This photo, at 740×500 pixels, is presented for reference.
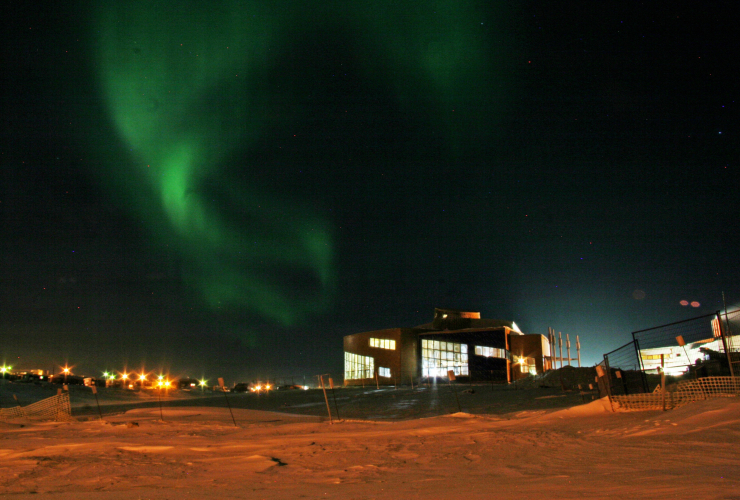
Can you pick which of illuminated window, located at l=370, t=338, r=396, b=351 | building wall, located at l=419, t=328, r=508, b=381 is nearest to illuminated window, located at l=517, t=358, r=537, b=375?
building wall, located at l=419, t=328, r=508, b=381

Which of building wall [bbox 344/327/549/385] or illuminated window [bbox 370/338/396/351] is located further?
illuminated window [bbox 370/338/396/351]

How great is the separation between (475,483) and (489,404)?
62.3 feet

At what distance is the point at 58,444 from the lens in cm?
978

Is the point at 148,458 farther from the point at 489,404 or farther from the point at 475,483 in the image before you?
the point at 489,404

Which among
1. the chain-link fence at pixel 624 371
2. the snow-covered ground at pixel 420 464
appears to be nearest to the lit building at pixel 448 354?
the chain-link fence at pixel 624 371

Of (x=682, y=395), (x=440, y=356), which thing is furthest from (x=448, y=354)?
(x=682, y=395)

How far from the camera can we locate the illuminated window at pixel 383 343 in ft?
202

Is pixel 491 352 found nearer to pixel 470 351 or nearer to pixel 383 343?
pixel 470 351

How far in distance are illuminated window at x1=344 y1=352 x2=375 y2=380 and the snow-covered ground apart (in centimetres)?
5401

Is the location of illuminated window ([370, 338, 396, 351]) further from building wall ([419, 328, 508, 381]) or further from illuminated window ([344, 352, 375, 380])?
building wall ([419, 328, 508, 381])

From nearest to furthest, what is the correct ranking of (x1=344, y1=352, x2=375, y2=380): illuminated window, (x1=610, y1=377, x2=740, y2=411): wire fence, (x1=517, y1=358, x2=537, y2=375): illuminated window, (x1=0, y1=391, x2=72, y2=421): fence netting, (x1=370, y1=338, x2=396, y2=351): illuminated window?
(x1=610, y1=377, x2=740, y2=411): wire fence → (x1=0, y1=391, x2=72, y2=421): fence netting → (x1=517, y1=358, x2=537, y2=375): illuminated window → (x1=370, y1=338, x2=396, y2=351): illuminated window → (x1=344, y1=352, x2=375, y2=380): illuminated window

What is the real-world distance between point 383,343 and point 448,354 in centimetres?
834

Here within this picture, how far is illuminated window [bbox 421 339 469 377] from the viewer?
198 ft

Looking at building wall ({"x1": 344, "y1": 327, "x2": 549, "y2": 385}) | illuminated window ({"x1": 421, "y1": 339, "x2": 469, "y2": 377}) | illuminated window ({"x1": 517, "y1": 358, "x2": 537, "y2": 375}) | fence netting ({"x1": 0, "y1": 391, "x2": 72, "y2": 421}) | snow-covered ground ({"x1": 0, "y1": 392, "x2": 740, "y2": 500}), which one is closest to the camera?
snow-covered ground ({"x1": 0, "y1": 392, "x2": 740, "y2": 500})
